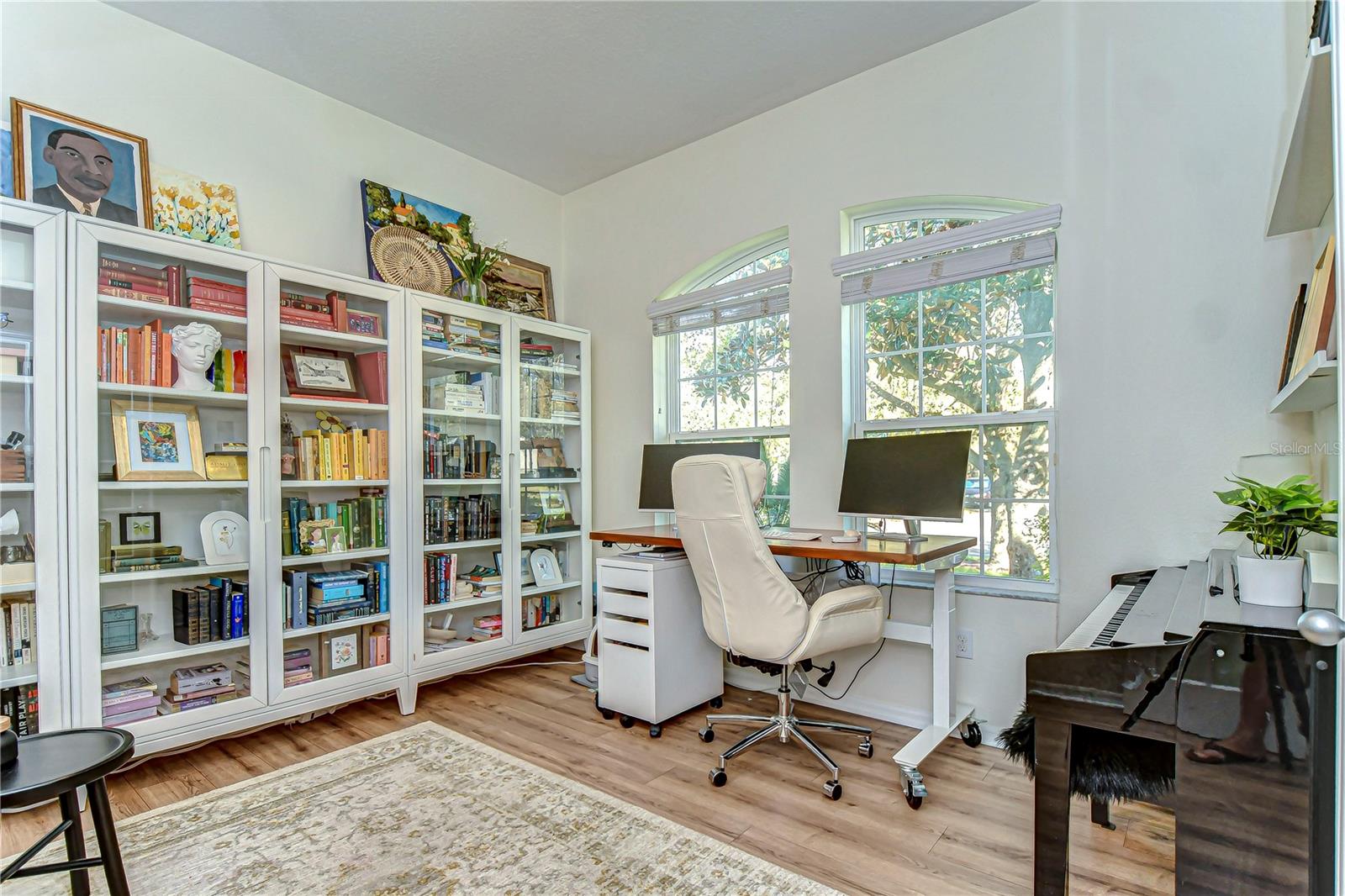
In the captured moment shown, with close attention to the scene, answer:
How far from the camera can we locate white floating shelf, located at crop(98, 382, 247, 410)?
93.5 inches

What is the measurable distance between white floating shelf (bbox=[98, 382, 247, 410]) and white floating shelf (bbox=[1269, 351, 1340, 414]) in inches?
126

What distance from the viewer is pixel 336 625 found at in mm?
2949

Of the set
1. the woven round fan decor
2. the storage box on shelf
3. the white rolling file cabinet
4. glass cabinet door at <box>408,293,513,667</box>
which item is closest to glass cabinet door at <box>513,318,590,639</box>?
glass cabinet door at <box>408,293,513,667</box>

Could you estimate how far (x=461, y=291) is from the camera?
3.65 metres

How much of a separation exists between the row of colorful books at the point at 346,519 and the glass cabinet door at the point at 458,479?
7.4 inches

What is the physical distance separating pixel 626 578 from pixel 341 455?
54.7 inches

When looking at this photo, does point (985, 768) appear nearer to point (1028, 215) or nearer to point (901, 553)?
point (901, 553)

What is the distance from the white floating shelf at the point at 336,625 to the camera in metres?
2.83

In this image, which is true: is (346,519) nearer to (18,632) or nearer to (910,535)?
(18,632)

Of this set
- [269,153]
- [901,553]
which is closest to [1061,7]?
[901,553]

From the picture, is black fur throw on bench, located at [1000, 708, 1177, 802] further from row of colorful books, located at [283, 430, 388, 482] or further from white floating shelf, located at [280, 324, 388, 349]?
white floating shelf, located at [280, 324, 388, 349]

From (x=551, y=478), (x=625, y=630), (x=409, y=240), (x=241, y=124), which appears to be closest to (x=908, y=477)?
(x=625, y=630)

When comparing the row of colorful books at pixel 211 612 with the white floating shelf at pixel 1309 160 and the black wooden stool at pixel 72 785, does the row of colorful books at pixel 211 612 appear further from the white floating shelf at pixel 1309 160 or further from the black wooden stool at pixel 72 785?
the white floating shelf at pixel 1309 160

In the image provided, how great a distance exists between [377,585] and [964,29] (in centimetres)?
351
